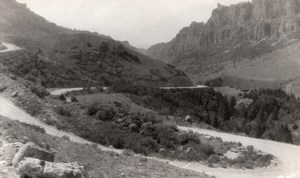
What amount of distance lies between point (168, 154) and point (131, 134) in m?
4.00

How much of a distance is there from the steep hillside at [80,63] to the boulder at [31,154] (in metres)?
40.1

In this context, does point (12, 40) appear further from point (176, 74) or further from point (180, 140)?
point (180, 140)

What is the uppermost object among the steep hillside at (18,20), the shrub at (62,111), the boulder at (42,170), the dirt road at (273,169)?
the steep hillside at (18,20)

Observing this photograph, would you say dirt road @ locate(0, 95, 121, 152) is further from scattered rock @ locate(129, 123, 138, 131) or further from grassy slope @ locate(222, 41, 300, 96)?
grassy slope @ locate(222, 41, 300, 96)

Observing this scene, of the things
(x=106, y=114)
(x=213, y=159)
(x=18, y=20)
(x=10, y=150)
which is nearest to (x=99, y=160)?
(x=10, y=150)

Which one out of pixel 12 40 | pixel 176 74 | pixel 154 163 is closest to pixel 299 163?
pixel 154 163

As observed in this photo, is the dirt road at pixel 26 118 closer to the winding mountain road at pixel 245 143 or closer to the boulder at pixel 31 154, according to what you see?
the winding mountain road at pixel 245 143

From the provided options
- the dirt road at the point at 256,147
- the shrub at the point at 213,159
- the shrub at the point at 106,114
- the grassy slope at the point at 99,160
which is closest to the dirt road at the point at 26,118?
the dirt road at the point at 256,147

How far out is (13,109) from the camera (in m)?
28.7

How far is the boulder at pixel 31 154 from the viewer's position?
492 inches

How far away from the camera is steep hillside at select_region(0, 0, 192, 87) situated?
5834cm

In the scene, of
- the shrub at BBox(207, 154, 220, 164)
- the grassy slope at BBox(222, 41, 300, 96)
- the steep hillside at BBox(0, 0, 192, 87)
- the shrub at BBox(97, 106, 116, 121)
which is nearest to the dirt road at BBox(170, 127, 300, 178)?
the shrub at BBox(207, 154, 220, 164)

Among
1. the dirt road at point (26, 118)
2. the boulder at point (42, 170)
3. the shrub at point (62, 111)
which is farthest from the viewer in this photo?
the shrub at point (62, 111)

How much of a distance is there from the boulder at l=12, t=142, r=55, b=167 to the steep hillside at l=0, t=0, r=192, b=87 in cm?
4014
